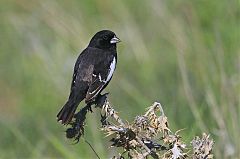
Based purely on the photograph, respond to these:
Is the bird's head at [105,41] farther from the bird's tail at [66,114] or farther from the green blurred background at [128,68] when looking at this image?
the bird's tail at [66,114]

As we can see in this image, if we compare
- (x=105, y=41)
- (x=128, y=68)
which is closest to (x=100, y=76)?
(x=105, y=41)

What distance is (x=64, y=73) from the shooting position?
7293 millimetres

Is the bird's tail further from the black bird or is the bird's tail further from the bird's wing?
the bird's wing

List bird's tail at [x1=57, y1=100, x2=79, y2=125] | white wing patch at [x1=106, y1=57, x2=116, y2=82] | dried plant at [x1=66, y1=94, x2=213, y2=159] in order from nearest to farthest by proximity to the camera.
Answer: dried plant at [x1=66, y1=94, x2=213, y2=159] < bird's tail at [x1=57, y1=100, x2=79, y2=125] < white wing patch at [x1=106, y1=57, x2=116, y2=82]

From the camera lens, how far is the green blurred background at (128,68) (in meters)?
5.07

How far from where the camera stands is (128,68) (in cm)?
802

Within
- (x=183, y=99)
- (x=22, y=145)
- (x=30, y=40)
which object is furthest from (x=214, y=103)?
(x=30, y=40)

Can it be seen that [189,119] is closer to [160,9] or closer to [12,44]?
[160,9]

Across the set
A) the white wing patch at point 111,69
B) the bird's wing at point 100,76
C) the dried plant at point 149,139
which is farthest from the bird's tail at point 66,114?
the dried plant at point 149,139

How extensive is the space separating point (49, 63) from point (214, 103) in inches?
85.5

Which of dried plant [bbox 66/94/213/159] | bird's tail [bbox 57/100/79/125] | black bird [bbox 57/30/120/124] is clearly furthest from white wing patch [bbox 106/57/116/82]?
dried plant [bbox 66/94/213/159]

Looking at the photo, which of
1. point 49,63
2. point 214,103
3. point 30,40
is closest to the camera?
point 214,103

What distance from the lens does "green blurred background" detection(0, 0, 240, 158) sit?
16.6ft

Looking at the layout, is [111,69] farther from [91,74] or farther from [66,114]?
[66,114]
